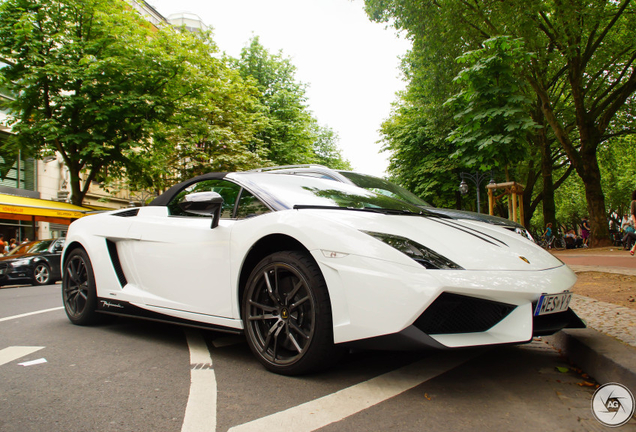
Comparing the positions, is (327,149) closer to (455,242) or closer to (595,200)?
(595,200)

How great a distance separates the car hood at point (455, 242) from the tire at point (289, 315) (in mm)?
319

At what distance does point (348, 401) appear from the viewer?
7.86ft

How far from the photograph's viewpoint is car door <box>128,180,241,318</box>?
10.4 ft

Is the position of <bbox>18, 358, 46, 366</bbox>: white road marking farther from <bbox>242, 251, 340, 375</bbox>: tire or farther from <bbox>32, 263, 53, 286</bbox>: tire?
<bbox>32, 263, 53, 286</bbox>: tire

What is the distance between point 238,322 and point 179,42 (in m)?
Answer: 17.5

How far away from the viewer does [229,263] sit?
3.10 meters

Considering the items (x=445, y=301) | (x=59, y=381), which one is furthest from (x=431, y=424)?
(x=59, y=381)

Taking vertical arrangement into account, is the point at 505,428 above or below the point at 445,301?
below

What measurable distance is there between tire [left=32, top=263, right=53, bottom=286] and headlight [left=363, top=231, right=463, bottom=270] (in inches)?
496

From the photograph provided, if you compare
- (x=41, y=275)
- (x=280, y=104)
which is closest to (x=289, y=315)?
(x=41, y=275)

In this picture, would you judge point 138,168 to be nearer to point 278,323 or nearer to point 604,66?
point 278,323

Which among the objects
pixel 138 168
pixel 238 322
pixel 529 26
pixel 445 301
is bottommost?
pixel 238 322

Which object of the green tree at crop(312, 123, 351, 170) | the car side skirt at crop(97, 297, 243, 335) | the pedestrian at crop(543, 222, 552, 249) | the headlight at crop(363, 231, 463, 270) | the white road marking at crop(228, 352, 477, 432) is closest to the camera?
the white road marking at crop(228, 352, 477, 432)

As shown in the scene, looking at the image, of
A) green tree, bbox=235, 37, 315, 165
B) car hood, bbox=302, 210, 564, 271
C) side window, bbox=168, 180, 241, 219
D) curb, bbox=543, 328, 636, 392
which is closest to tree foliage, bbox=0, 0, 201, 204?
green tree, bbox=235, 37, 315, 165
